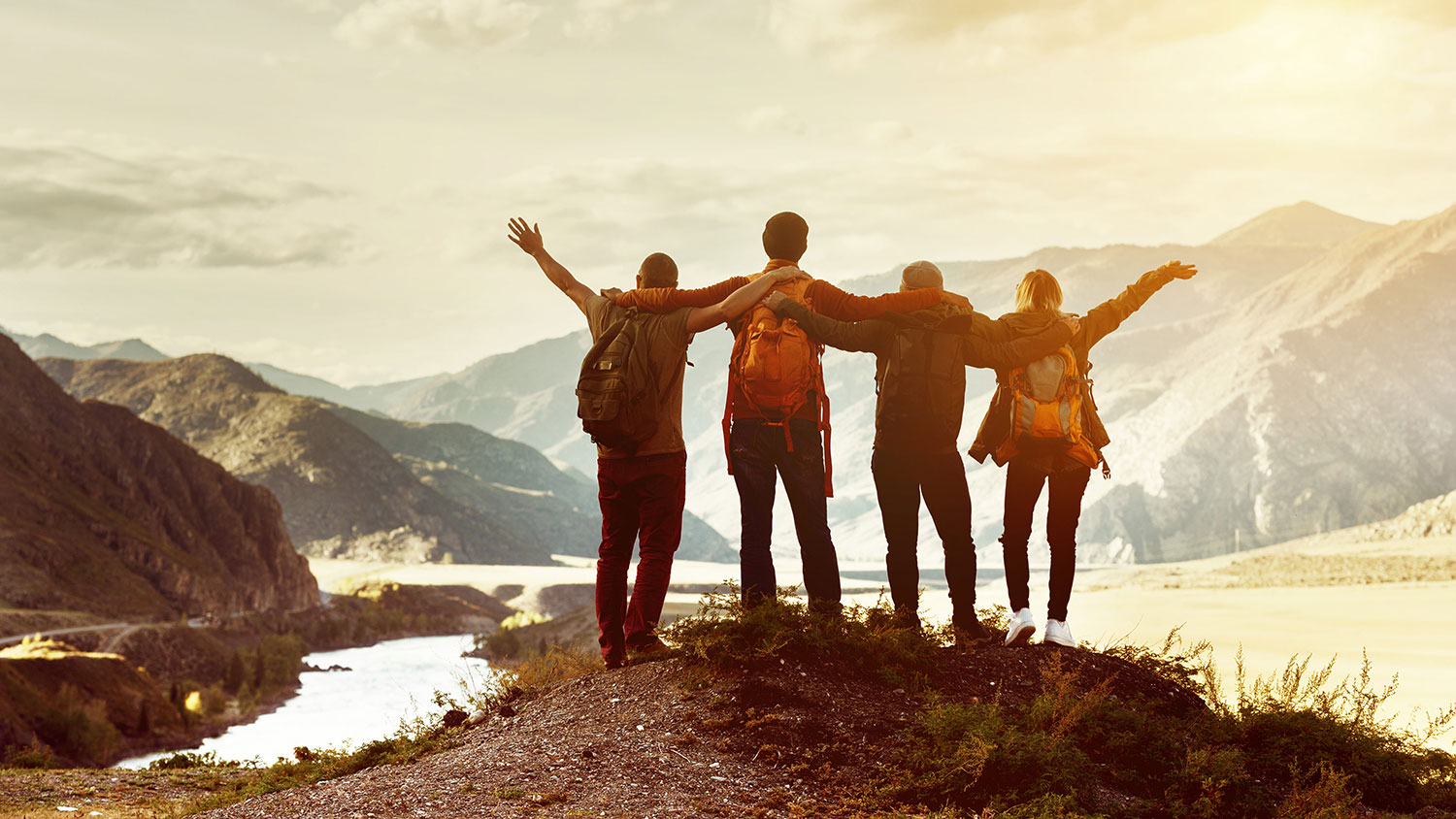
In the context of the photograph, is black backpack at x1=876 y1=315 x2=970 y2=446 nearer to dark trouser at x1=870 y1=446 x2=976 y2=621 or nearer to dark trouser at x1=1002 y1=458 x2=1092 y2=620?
dark trouser at x1=870 y1=446 x2=976 y2=621

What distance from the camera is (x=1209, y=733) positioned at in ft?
30.4

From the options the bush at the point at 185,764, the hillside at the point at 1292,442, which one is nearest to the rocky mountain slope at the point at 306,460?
the hillside at the point at 1292,442

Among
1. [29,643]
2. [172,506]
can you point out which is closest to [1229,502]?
[172,506]

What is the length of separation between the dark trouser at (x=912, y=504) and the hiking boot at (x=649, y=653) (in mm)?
A: 1964

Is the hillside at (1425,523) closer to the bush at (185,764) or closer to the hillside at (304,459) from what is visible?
the hillside at (304,459)

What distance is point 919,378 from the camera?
29.8 feet

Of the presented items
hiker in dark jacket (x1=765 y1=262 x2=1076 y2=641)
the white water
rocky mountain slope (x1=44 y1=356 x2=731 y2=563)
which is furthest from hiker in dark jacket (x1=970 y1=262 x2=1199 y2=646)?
rocky mountain slope (x1=44 y1=356 x2=731 y2=563)

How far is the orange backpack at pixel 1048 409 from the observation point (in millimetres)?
9398

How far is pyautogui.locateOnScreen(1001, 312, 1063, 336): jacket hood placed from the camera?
9375 mm

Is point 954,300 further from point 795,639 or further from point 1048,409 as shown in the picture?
point 795,639

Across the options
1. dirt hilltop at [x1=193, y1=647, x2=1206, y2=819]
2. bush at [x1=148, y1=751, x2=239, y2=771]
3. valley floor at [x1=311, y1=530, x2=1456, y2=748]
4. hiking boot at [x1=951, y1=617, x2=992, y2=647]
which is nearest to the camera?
dirt hilltop at [x1=193, y1=647, x2=1206, y2=819]

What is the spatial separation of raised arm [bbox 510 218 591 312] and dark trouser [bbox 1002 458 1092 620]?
379cm

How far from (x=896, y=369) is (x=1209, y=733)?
3.79 m

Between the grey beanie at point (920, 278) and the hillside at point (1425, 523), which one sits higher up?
the grey beanie at point (920, 278)
